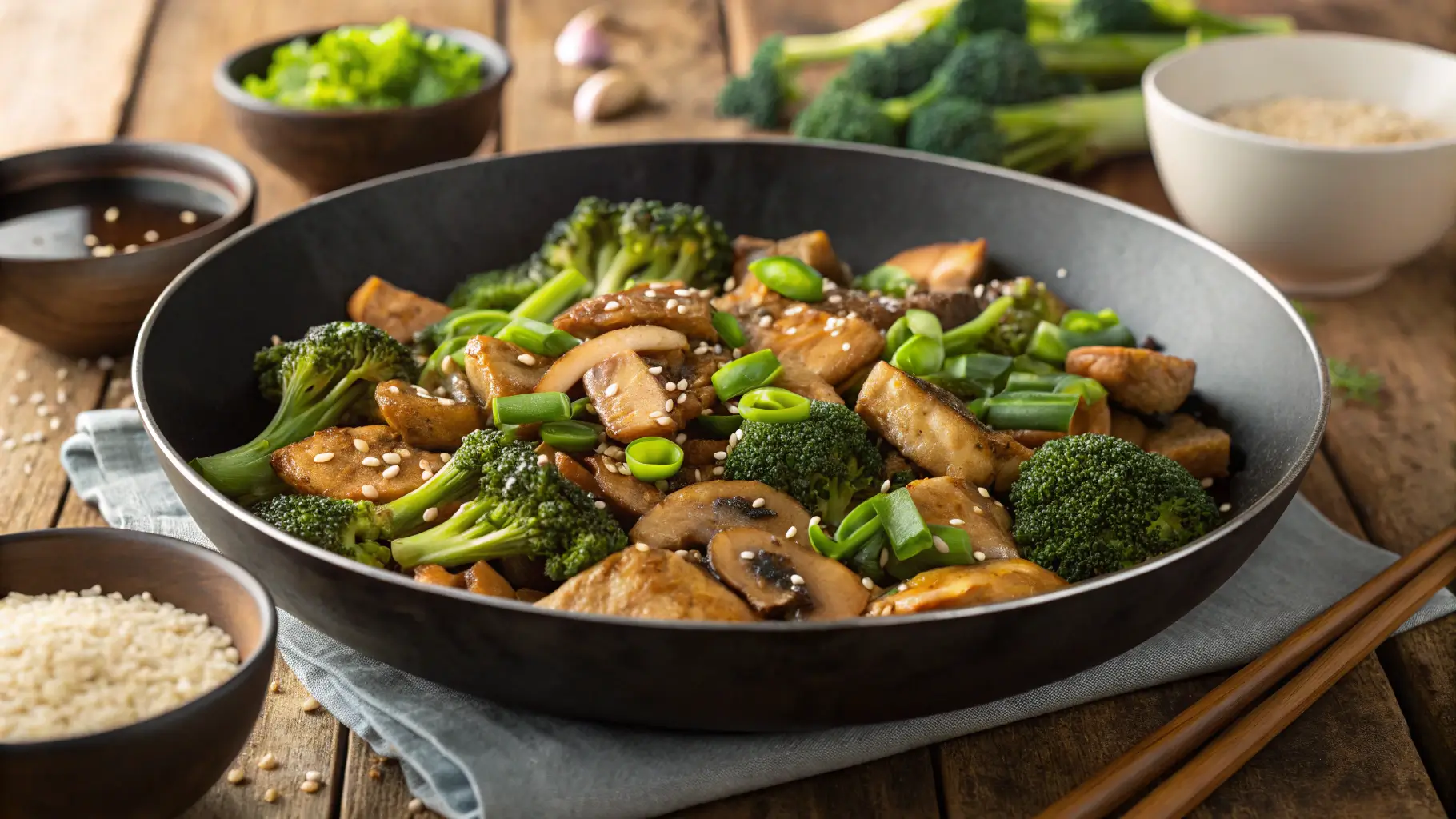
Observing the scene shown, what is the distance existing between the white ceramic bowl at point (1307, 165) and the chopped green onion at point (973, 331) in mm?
1248

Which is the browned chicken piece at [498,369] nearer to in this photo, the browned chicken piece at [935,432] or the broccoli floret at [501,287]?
the broccoli floret at [501,287]

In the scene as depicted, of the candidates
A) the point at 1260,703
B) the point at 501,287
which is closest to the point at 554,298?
the point at 501,287

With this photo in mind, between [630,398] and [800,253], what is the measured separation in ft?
3.17

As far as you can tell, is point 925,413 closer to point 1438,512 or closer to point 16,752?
point 1438,512

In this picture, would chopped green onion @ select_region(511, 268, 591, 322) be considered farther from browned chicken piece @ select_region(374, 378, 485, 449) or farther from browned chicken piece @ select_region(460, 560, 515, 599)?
browned chicken piece @ select_region(460, 560, 515, 599)

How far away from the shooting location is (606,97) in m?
5.21

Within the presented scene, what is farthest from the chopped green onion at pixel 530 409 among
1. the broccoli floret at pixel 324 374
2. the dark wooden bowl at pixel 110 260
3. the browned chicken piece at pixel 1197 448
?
the dark wooden bowl at pixel 110 260

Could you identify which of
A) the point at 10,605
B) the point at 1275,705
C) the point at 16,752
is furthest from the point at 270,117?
the point at 1275,705

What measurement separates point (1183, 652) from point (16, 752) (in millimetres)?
2042

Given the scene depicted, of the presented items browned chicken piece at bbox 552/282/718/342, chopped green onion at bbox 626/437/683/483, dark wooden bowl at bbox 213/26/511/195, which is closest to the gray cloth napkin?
chopped green onion at bbox 626/437/683/483

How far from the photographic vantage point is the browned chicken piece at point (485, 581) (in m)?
2.36

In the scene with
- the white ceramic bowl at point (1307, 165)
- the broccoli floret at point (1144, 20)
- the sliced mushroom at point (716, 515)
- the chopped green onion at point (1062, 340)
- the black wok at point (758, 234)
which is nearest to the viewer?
the black wok at point (758, 234)

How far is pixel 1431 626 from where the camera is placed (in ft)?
9.16

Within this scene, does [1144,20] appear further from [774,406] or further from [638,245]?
[774,406]
